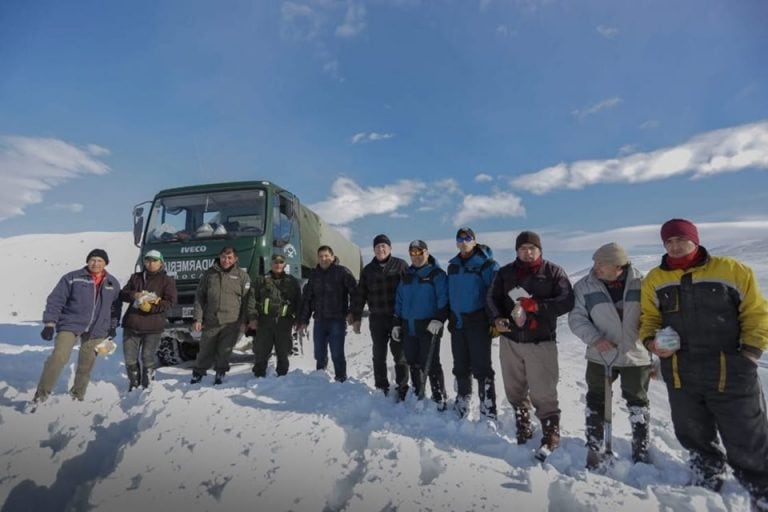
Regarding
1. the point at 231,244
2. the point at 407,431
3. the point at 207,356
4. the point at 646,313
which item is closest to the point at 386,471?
the point at 407,431

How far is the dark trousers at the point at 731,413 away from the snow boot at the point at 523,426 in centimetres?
122

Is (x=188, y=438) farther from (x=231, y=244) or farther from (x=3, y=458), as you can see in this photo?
(x=231, y=244)

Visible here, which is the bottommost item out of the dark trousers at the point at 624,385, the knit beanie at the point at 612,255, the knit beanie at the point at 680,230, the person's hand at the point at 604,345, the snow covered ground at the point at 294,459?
the snow covered ground at the point at 294,459

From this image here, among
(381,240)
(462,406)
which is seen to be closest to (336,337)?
(381,240)

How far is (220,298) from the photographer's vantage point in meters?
5.43

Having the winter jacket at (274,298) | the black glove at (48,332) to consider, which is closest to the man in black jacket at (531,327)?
the winter jacket at (274,298)

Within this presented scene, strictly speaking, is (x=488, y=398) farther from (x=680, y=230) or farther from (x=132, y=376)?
(x=132, y=376)

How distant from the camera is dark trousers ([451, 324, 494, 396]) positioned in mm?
4094

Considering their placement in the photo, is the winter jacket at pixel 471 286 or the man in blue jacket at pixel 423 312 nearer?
the winter jacket at pixel 471 286

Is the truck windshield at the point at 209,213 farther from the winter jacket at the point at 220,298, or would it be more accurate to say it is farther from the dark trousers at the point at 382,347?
the dark trousers at the point at 382,347

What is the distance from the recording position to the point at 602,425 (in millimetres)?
3402

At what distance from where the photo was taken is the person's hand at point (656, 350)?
9.55 ft

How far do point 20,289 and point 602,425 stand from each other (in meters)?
28.8

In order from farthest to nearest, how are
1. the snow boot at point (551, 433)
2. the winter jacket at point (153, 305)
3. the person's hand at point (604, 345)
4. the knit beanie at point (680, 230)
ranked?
the winter jacket at point (153, 305) < the snow boot at point (551, 433) < the person's hand at point (604, 345) < the knit beanie at point (680, 230)
